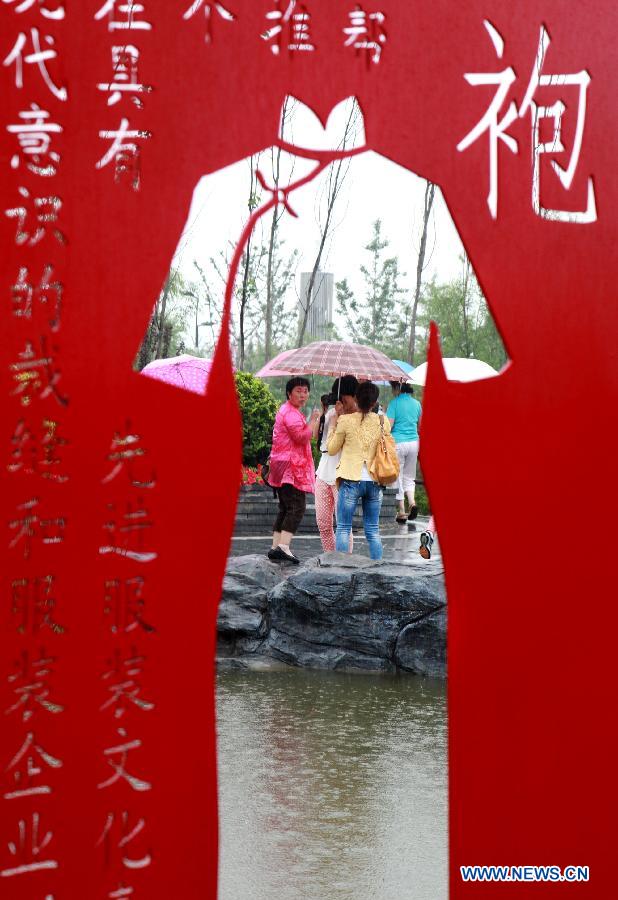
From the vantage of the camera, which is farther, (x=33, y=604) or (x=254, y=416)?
(x=254, y=416)

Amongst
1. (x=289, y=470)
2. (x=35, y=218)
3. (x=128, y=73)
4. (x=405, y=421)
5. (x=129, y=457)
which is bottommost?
(x=289, y=470)

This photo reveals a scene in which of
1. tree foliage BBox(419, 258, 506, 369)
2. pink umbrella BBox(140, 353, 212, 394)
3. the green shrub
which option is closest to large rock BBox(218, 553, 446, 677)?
pink umbrella BBox(140, 353, 212, 394)

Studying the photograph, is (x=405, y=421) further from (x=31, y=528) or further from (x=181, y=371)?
(x=31, y=528)

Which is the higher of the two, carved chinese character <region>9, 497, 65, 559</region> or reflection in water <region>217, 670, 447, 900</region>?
carved chinese character <region>9, 497, 65, 559</region>

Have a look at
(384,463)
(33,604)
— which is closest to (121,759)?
(33,604)

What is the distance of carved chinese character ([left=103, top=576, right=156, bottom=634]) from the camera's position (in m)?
2.77

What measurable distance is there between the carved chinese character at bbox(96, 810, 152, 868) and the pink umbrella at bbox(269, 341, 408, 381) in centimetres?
765

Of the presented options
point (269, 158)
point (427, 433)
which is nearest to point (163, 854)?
point (427, 433)

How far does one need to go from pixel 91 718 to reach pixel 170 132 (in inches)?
57.2

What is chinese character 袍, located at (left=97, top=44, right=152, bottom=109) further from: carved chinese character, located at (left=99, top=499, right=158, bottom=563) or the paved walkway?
the paved walkway

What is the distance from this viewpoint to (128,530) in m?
2.76

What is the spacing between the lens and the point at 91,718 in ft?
9.05

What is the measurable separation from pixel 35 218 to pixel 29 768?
1340 mm

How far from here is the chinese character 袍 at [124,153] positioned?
2.77m
